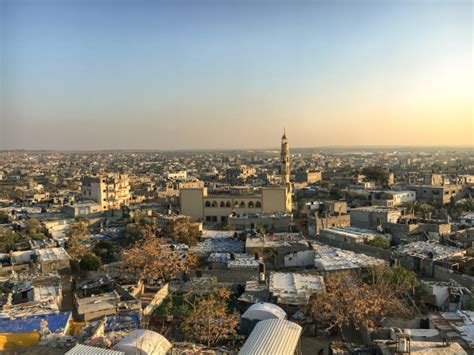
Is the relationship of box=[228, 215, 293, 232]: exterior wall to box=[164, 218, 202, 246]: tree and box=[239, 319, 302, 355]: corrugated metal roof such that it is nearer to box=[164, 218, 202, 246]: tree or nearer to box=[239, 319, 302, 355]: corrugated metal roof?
box=[164, 218, 202, 246]: tree

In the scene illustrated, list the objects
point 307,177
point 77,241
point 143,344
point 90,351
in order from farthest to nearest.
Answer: point 307,177 → point 77,241 → point 143,344 → point 90,351

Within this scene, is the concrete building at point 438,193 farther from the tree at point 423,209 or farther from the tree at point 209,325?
the tree at point 209,325

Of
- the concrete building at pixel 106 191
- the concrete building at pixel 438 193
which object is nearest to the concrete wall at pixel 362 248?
the concrete building at pixel 438 193

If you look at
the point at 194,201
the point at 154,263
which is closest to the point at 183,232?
the point at 154,263

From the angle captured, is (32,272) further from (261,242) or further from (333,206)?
(333,206)

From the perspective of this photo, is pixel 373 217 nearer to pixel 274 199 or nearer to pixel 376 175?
pixel 274 199
